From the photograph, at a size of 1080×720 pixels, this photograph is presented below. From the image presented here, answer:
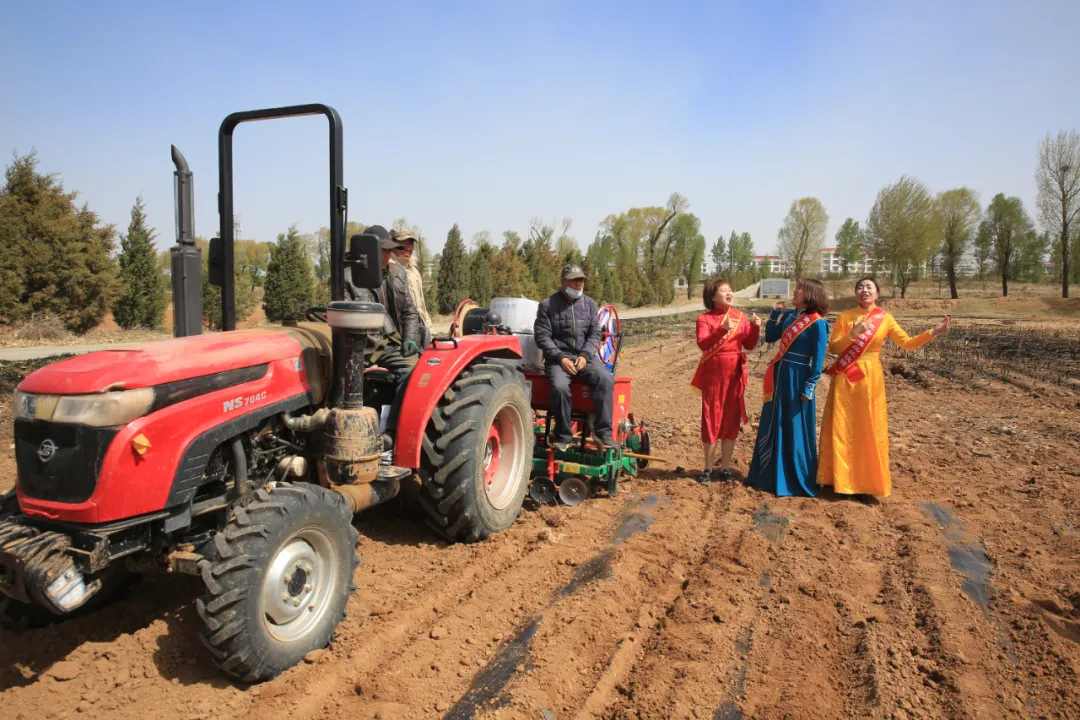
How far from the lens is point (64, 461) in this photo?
2.50 m

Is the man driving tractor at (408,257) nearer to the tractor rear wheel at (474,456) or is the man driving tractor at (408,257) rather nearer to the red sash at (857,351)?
the tractor rear wheel at (474,456)

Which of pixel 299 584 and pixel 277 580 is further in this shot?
pixel 299 584

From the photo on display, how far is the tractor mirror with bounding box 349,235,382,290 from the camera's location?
9.90 feet

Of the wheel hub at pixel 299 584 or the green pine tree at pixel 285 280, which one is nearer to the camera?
the wheel hub at pixel 299 584

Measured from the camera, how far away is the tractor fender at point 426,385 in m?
3.84

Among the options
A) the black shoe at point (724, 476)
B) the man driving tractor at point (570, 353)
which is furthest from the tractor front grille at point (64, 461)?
the black shoe at point (724, 476)

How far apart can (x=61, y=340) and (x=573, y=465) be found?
54.2 feet

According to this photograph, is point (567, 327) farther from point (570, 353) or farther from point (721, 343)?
point (721, 343)

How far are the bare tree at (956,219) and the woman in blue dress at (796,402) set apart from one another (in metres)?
45.5

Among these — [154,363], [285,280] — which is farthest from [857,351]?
[285,280]

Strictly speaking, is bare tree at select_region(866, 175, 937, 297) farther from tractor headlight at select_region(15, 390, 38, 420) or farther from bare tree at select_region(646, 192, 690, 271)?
tractor headlight at select_region(15, 390, 38, 420)

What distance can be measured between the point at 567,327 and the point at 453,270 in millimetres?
21972

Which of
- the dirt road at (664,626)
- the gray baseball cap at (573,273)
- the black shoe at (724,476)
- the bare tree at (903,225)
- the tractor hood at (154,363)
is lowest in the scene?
the dirt road at (664,626)

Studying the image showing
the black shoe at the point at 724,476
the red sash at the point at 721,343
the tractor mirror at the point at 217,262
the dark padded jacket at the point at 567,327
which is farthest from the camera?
the black shoe at the point at 724,476
